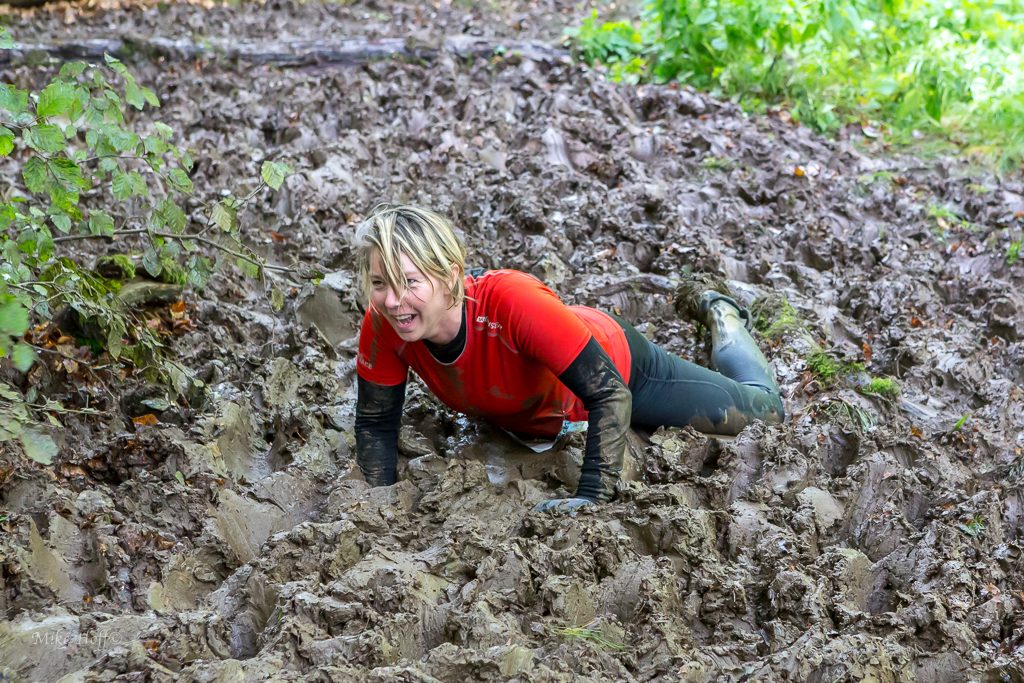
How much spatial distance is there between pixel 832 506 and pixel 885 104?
4.60 m

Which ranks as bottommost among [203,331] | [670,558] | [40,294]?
[203,331]

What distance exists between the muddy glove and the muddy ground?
0.05 metres

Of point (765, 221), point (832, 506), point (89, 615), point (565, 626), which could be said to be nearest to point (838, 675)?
point (565, 626)

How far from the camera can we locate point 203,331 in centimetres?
374

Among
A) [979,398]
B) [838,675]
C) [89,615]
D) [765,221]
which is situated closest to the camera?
[838,675]

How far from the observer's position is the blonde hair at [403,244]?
103 inches

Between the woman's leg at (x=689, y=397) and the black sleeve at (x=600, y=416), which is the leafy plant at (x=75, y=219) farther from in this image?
the woman's leg at (x=689, y=397)

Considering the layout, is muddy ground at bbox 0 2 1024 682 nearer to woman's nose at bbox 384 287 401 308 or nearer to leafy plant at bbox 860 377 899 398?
leafy plant at bbox 860 377 899 398

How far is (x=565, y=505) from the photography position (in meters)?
2.74

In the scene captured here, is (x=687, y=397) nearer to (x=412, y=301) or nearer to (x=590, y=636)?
(x=412, y=301)

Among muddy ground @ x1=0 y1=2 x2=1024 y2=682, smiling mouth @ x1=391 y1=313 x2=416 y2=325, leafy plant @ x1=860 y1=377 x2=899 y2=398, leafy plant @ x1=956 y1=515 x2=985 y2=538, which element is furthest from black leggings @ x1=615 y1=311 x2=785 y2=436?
smiling mouth @ x1=391 y1=313 x2=416 y2=325

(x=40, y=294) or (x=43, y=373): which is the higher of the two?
(x=40, y=294)

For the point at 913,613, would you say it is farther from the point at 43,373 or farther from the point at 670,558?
the point at 43,373

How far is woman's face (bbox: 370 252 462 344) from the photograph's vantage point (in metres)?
2.64
